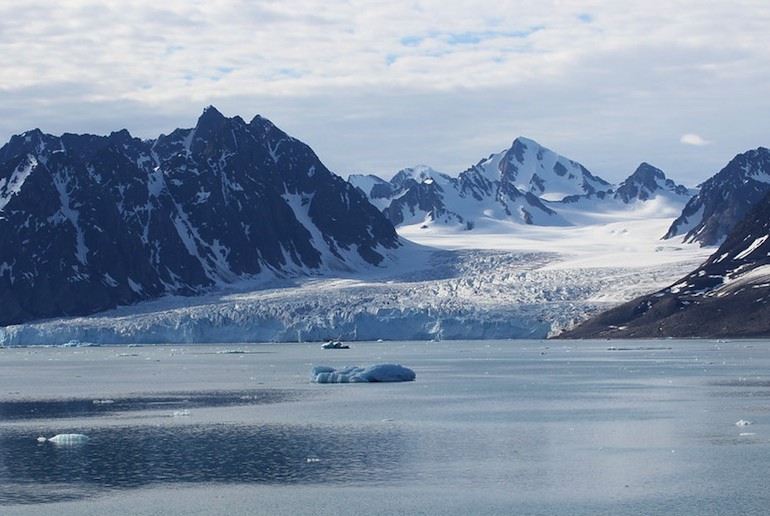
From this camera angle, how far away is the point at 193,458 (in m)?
45.3

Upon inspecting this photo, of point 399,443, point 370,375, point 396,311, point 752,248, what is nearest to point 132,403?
point 370,375

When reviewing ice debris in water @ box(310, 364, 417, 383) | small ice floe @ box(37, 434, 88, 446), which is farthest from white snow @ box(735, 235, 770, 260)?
small ice floe @ box(37, 434, 88, 446)

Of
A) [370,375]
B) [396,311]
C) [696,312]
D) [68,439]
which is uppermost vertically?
[396,311]

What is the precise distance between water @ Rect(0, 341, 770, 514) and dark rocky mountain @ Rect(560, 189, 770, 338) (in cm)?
6071

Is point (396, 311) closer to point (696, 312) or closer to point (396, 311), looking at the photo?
point (396, 311)

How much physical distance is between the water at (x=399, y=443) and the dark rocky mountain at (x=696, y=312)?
60710mm

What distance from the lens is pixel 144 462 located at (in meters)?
44.5

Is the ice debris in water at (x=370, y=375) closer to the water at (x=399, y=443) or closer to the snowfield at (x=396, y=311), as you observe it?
the water at (x=399, y=443)

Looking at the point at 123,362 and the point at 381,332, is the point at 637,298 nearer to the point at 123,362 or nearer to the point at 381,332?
the point at 381,332

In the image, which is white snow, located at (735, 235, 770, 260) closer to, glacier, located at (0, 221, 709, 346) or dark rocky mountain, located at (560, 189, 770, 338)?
glacier, located at (0, 221, 709, 346)

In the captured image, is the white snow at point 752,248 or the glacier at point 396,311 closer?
the glacier at point 396,311

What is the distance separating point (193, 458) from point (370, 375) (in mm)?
38301

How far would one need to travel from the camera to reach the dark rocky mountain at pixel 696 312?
5960 inches

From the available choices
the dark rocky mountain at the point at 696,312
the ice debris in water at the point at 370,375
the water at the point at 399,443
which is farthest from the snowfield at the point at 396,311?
the ice debris in water at the point at 370,375
